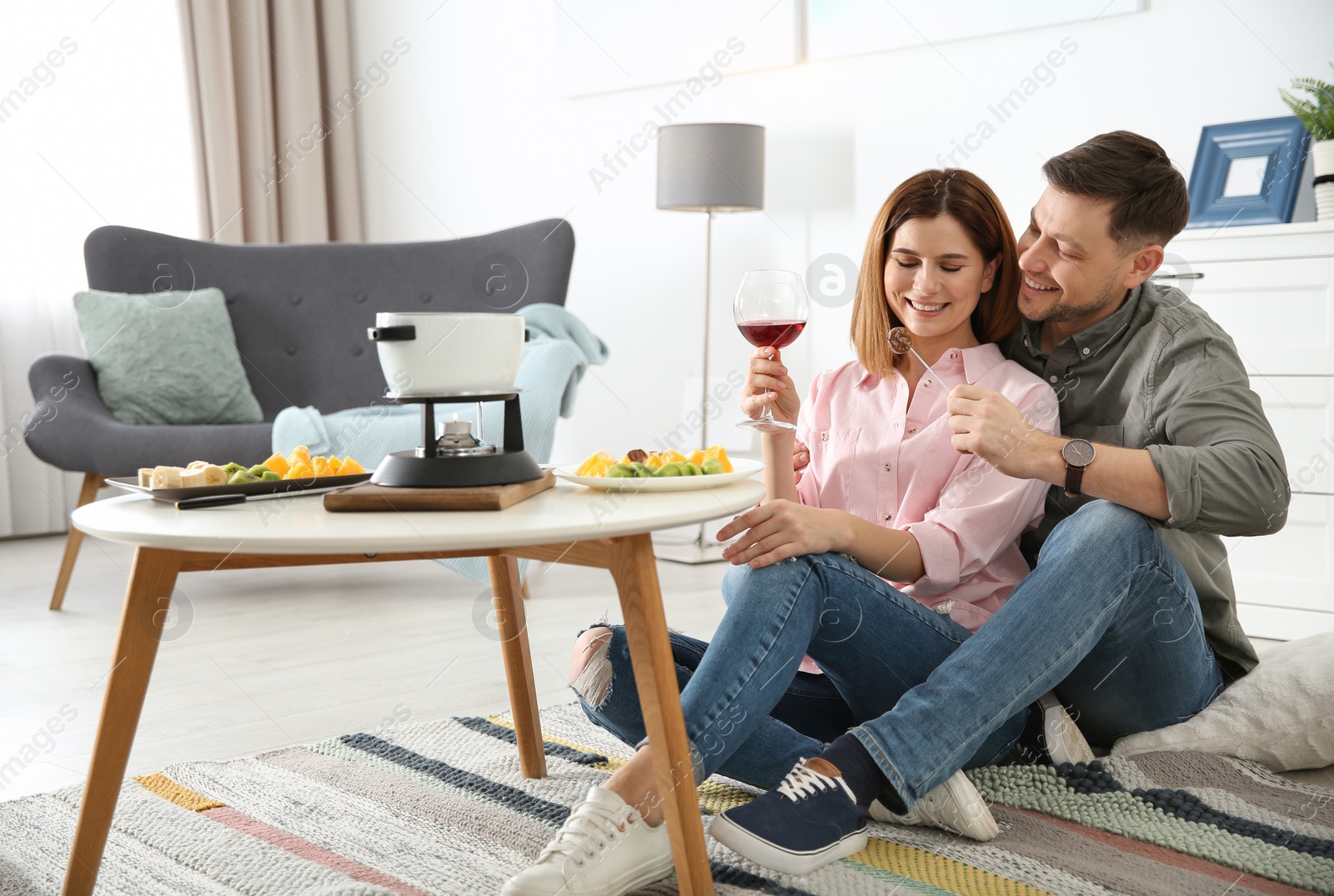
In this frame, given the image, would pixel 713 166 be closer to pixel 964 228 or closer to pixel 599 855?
pixel 964 228

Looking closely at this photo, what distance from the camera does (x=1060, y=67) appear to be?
120 inches

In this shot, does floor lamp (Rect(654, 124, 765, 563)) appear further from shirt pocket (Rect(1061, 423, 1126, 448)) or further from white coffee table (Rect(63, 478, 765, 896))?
white coffee table (Rect(63, 478, 765, 896))

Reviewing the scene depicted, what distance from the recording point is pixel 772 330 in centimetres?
137

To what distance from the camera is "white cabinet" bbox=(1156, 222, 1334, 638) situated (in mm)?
2352

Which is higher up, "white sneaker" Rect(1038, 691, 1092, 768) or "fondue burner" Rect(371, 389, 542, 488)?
"fondue burner" Rect(371, 389, 542, 488)

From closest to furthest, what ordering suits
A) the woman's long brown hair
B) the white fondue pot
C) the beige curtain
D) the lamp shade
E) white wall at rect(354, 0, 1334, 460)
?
the white fondue pot < the woman's long brown hair < white wall at rect(354, 0, 1334, 460) < the lamp shade < the beige curtain

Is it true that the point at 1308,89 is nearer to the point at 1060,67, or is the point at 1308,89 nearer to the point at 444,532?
the point at 1060,67

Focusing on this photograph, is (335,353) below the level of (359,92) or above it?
below

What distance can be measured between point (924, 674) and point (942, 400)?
358 millimetres

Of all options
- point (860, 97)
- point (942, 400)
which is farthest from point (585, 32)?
point (942, 400)

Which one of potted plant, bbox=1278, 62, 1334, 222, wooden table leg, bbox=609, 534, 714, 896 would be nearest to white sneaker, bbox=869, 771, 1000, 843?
wooden table leg, bbox=609, 534, 714, 896

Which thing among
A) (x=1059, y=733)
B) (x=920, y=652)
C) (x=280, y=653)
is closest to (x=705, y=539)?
(x=280, y=653)

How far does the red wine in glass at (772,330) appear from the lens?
4.48ft

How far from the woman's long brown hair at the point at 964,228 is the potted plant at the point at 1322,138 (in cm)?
128
